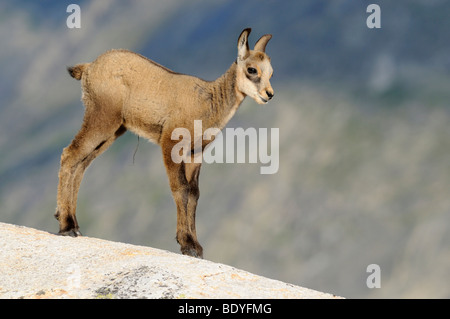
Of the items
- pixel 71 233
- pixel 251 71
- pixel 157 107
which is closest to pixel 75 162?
pixel 71 233

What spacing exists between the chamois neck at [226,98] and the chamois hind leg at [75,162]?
209 cm

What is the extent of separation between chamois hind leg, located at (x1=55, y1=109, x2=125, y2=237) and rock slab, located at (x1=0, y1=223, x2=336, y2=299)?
1604 mm

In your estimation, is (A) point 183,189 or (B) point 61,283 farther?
(A) point 183,189

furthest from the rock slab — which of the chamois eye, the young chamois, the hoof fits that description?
the chamois eye

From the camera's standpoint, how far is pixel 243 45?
13.8m

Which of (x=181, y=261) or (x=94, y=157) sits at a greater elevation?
(x=94, y=157)

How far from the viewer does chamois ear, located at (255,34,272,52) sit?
14117 mm

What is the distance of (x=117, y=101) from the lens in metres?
13.8

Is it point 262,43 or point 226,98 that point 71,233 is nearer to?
point 226,98

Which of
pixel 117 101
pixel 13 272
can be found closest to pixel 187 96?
pixel 117 101

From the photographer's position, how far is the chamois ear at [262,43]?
1412 centimetres

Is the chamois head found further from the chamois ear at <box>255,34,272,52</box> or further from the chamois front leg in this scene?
the chamois front leg

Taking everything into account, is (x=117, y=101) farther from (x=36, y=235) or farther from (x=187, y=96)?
(x=36, y=235)
